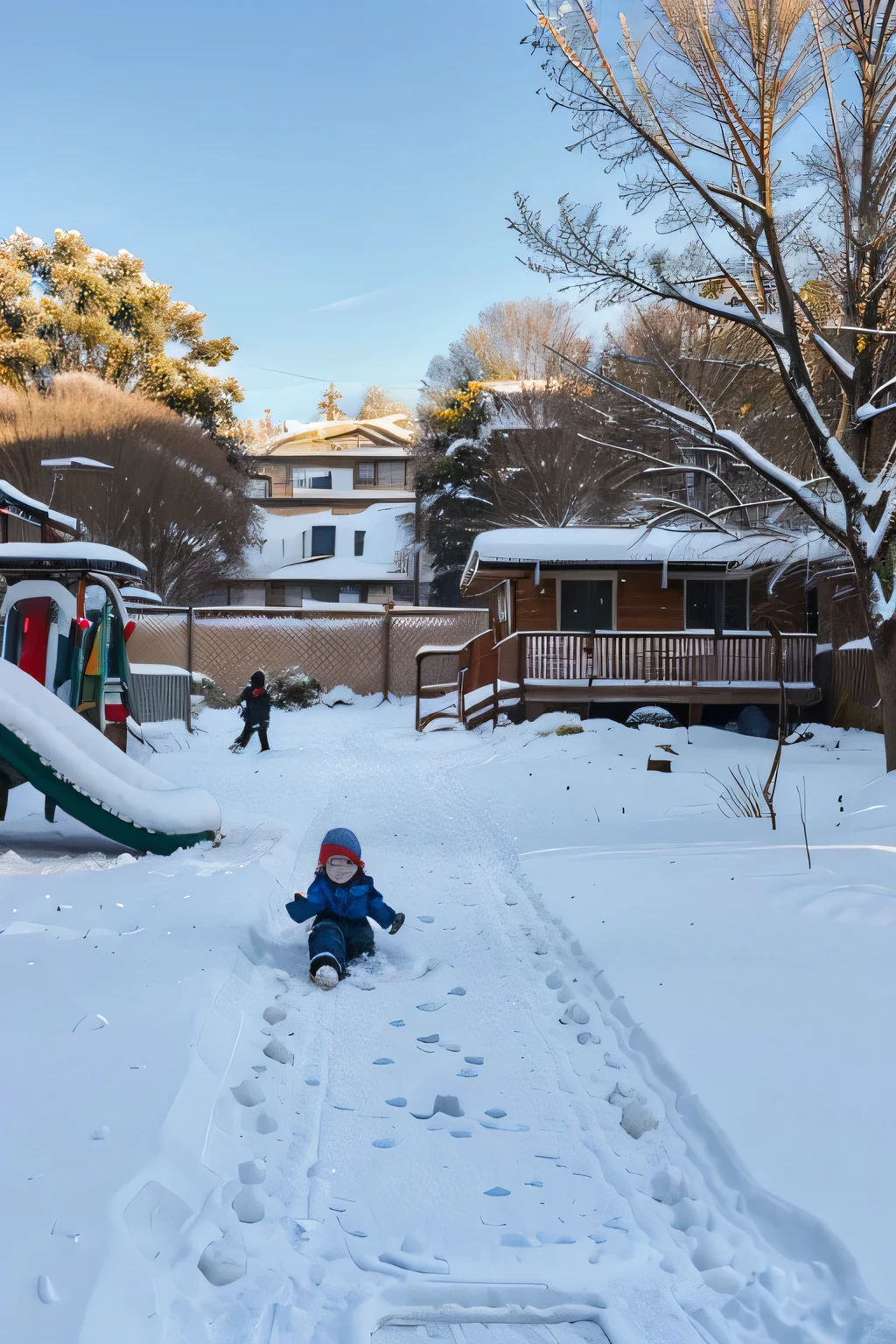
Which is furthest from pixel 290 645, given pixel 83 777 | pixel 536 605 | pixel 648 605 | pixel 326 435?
pixel 326 435

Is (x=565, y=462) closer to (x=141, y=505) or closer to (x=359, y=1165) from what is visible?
(x=141, y=505)

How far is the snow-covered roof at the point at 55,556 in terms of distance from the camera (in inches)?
381

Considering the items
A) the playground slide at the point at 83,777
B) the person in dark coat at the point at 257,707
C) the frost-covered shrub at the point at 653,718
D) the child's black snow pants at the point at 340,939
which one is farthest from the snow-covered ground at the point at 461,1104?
the frost-covered shrub at the point at 653,718

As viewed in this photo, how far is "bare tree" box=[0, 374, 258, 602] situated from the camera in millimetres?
31062

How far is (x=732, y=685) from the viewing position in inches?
630

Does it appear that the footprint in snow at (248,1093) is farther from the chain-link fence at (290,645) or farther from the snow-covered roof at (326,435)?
the snow-covered roof at (326,435)

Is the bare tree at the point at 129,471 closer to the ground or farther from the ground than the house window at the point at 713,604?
farther from the ground

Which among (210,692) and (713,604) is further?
(210,692)

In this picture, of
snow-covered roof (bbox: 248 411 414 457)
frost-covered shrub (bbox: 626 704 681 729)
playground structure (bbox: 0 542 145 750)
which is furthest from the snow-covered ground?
snow-covered roof (bbox: 248 411 414 457)

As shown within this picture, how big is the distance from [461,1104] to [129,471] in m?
31.0

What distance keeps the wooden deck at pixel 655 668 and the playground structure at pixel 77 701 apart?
6.59 meters

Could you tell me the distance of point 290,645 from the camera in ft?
74.7

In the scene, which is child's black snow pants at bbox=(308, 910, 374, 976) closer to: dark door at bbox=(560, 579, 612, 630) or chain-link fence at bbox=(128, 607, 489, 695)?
dark door at bbox=(560, 579, 612, 630)

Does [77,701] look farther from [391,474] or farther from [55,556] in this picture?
[391,474]
